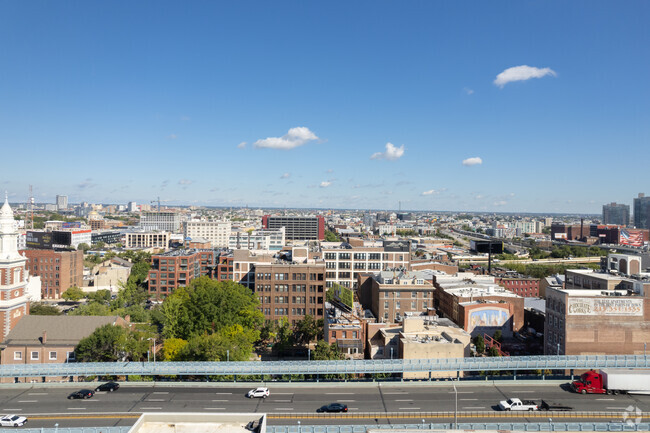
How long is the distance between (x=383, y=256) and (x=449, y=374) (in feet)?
225

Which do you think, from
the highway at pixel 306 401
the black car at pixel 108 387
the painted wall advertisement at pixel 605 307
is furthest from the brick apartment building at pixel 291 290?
the black car at pixel 108 387

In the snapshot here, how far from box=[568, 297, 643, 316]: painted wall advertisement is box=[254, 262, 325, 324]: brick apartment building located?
43.9 m

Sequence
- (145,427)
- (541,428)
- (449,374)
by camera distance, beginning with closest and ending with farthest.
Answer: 1. (145,427)
2. (541,428)
3. (449,374)

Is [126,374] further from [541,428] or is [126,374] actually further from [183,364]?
[541,428]

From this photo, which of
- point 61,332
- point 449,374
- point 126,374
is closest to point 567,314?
point 449,374

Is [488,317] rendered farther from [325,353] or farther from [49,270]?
[49,270]

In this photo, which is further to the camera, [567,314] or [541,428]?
[567,314]

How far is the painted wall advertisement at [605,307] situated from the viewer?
63.3 m

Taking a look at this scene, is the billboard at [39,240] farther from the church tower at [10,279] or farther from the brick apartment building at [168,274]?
the church tower at [10,279]

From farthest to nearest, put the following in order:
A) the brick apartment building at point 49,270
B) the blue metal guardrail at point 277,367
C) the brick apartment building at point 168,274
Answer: the brick apartment building at point 49,270
the brick apartment building at point 168,274
the blue metal guardrail at point 277,367

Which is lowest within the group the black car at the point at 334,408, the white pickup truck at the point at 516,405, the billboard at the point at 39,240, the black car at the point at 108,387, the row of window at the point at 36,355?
the row of window at the point at 36,355

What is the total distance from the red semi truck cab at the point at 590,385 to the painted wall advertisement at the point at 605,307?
2008 centimetres

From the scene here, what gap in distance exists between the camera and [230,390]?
150 ft

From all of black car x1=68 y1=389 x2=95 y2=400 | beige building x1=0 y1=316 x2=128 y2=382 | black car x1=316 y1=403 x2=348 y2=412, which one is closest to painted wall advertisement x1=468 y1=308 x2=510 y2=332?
black car x1=316 y1=403 x2=348 y2=412
